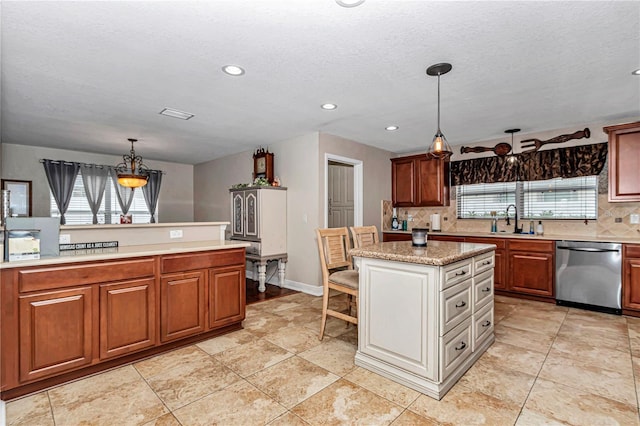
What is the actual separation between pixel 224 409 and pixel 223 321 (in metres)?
1.16

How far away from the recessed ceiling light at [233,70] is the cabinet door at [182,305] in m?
1.75

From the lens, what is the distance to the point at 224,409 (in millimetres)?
1946

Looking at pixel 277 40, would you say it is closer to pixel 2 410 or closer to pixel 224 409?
pixel 224 409

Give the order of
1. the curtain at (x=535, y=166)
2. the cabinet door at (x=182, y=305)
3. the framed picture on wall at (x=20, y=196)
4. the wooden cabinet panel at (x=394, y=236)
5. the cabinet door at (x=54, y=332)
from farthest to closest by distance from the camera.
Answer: the wooden cabinet panel at (x=394, y=236) < the framed picture on wall at (x=20, y=196) < the curtain at (x=535, y=166) < the cabinet door at (x=182, y=305) < the cabinet door at (x=54, y=332)

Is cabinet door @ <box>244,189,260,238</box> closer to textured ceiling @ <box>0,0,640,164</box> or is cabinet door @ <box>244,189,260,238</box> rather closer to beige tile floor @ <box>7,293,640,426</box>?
textured ceiling @ <box>0,0,640,164</box>

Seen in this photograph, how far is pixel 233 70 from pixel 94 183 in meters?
5.13

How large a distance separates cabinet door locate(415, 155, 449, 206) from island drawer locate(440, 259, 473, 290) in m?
3.17

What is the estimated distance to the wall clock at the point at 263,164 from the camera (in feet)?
17.0

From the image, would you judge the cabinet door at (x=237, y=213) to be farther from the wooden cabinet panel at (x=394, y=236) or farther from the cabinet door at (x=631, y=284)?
the cabinet door at (x=631, y=284)

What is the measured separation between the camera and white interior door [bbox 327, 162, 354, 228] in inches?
226

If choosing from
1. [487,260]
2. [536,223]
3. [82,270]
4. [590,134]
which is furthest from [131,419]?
[590,134]

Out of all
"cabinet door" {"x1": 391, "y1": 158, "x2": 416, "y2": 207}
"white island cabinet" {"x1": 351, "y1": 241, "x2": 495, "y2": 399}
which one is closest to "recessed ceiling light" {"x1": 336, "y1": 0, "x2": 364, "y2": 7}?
"white island cabinet" {"x1": 351, "y1": 241, "x2": 495, "y2": 399}

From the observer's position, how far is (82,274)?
2.24m

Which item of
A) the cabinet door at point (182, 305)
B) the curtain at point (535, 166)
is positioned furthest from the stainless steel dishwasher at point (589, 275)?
the cabinet door at point (182, 305)
